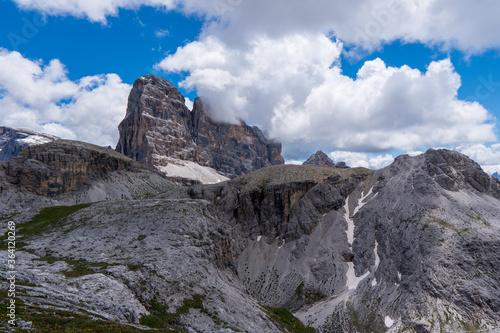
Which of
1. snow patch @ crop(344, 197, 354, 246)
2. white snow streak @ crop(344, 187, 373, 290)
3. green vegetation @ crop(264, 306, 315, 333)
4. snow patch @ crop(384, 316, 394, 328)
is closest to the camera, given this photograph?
green vegetation @ crop(264, 306, 315, 333)

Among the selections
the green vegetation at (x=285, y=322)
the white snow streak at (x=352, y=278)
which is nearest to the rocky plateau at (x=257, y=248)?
the white snow streak at (x=352, y=278)

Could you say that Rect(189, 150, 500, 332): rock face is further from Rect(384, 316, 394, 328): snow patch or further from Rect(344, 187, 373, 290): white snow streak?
Rect(344, 187, 373, 290): white snow streak

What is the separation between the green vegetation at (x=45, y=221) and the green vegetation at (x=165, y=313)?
38.3 m

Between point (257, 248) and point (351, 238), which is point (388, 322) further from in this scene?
point (257, 248)

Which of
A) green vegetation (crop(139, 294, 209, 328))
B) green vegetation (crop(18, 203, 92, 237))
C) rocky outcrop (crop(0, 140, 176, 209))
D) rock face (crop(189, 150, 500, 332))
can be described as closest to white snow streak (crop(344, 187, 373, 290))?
rock face (crop(189, 150, 500, 332))

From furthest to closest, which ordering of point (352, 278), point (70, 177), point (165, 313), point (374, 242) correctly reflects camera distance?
point (70, 177) → point (374, 242) → point (352, 278) → point (165, 313)

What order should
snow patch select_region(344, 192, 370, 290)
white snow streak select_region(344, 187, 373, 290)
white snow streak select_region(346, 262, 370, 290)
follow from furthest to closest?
white snow streak select_region(344, 187, 373, 290), snow patch select_region(344, 192, 370, 290), white snow streak select_region(346, 262, 370, 290)

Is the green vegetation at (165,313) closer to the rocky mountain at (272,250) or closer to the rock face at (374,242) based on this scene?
the rocky mountain at (272,250)

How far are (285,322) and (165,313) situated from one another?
135ft

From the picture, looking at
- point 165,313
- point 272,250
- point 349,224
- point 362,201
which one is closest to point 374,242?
point 349,224

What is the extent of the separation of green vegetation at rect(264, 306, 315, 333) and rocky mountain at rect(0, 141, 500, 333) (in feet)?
2.34

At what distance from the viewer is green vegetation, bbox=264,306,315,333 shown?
2807 inches

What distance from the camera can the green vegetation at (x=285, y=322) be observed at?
234ft

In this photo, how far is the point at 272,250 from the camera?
137 meters
